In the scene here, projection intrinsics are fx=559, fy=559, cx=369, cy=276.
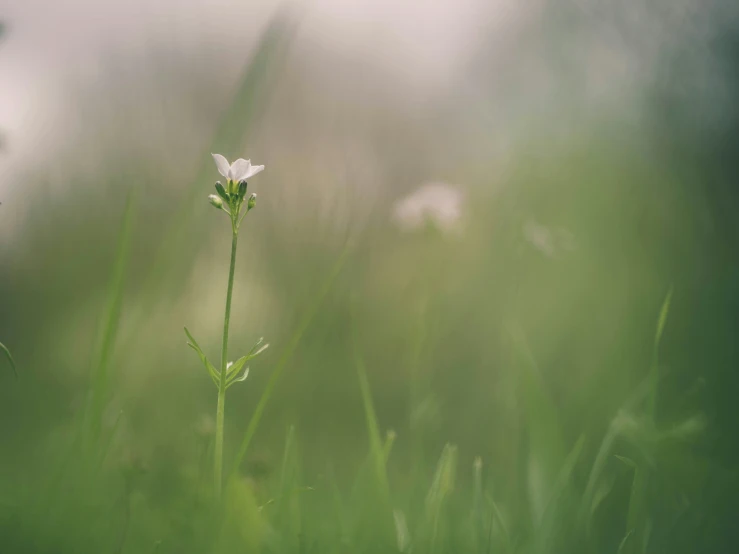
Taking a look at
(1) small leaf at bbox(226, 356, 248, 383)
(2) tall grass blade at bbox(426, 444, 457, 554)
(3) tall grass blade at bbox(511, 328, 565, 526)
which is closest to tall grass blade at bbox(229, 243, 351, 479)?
(1) small leaf at bbox(226, 356, 248, 383)

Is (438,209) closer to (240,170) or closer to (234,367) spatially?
(240,170)

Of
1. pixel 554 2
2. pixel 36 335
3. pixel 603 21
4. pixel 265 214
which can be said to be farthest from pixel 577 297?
pixel 36 335

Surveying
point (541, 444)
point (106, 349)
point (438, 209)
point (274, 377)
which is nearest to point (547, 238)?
point (438, 209)

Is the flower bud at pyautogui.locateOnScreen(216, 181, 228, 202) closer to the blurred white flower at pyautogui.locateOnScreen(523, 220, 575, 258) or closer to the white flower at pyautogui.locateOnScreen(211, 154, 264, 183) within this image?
the white flower at pyautogui.locateOnScreen(211, 154, 264, 183)

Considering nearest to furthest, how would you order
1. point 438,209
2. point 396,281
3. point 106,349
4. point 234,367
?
point 106,349, point 234,367, point 396,281, point 438,209

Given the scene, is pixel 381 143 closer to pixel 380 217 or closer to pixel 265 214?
pixel 380 217

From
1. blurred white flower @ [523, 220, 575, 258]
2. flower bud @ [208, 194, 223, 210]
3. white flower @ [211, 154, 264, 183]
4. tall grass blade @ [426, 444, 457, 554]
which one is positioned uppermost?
blurred white flower @ [523, 220, 575, 258]
